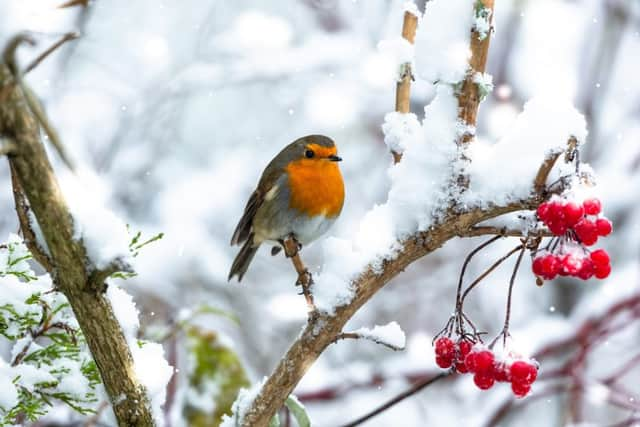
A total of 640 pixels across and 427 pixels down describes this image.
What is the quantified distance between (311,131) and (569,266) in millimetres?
5912

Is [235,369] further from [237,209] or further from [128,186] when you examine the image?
[237,209]

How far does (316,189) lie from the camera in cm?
300

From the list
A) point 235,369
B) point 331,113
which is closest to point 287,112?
point 331,113

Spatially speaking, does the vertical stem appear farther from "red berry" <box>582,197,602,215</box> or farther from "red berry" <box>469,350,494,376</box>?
"red berry" <box>469,350,494,376</box>

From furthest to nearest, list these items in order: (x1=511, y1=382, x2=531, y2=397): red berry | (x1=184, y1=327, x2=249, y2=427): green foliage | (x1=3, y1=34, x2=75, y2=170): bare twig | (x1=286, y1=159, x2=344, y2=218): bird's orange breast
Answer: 1. (x1=286, y1=159, x2=344, y2=218): bird's orange breast
2. (x1=184, y1=327, x2=249, y2=427): green foliage
3. (x1=511, y1=382, x2=531, y2=397): red berry
4. (x1=3, y1=34, x2=75, y2=170): bare twig

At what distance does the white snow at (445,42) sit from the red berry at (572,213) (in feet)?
0.94

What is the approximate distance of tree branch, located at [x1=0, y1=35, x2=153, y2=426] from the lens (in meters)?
0.85

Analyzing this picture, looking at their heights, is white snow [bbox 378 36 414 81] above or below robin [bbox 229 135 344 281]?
below

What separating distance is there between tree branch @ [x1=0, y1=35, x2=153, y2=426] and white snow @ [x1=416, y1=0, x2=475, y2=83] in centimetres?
66

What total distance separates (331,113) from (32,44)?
19.2 feet

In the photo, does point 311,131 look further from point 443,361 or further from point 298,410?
point 298,410

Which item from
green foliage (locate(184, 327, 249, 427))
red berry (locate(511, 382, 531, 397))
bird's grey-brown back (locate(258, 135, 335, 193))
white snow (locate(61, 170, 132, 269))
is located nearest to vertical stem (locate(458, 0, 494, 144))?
red berry (locate(511, 382, 531, 397))

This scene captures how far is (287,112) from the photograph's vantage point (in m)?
7.33

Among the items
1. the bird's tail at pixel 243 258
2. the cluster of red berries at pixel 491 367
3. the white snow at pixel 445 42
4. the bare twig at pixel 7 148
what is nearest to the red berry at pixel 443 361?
the cluster of red berries at pixel 491 367
